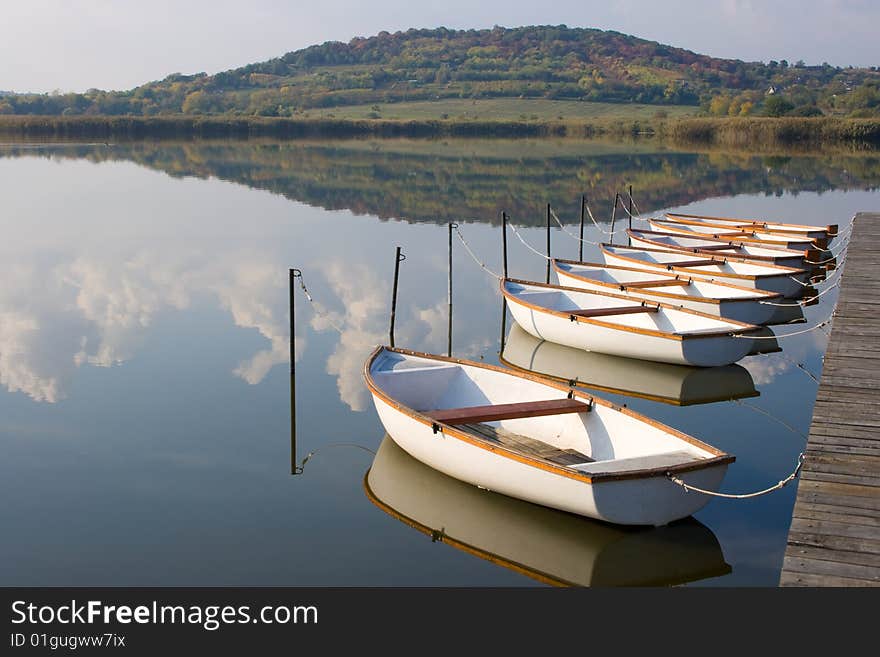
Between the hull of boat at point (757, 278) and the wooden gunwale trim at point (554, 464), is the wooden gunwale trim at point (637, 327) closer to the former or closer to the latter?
the hull of boat at point (757, 278)

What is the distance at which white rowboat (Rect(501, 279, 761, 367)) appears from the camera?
636 inches

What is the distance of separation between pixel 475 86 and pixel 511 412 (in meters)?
154

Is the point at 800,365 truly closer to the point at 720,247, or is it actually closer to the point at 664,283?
the point at 664,283

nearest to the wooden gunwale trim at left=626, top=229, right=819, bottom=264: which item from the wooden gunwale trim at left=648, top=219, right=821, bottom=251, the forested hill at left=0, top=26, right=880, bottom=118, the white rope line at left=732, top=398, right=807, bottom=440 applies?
the wooden gunwale trim at left=648, top=219, right=821, bottom=251

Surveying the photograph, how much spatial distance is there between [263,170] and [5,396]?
46.8 m

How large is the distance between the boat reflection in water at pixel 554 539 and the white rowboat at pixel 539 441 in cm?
25

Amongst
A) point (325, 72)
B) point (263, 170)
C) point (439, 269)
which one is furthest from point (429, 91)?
point (439, 269)

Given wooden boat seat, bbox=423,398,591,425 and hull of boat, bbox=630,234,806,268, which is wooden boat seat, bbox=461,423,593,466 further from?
hull of boat, bbox=630,234,806,268

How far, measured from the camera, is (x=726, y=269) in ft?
75.9

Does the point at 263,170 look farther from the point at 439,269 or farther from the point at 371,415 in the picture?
the point at 371,415

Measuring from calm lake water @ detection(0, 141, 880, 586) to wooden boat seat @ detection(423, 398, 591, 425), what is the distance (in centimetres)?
88

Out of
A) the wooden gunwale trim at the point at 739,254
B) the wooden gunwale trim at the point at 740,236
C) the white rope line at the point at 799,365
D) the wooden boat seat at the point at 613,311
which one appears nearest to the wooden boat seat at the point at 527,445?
the wooden boat seat at the point at 613,311

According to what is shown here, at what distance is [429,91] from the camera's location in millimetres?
159125

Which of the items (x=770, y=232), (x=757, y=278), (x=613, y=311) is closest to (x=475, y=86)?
(x=770, y=232)
